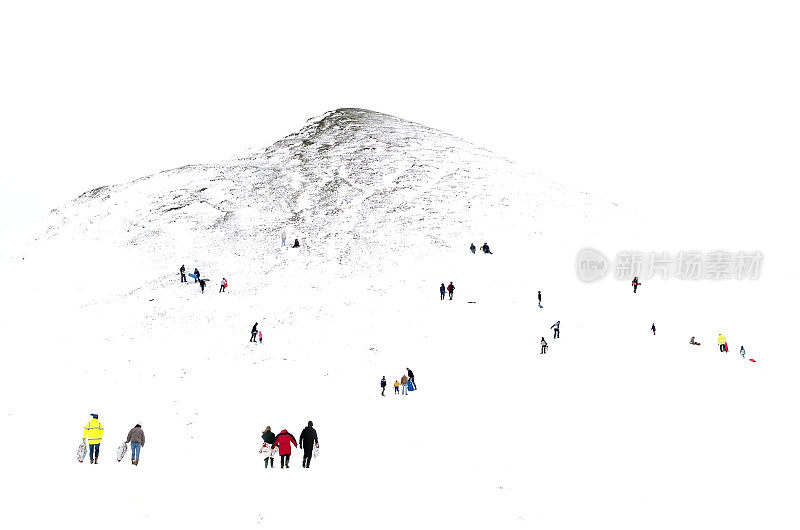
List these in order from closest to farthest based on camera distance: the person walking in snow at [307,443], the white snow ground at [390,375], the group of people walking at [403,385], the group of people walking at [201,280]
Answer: the white snow ground at [390,375] → the person walking in snow at [307,443] → the group of people walking at [403,385] → the group of people walking at [201,280]

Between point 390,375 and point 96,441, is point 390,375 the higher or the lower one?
the higher one

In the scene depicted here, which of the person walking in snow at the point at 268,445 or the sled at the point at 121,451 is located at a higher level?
the person walking in snow at the point at 268,445

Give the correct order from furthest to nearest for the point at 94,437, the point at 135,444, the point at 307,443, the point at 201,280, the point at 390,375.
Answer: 1. the point at 201,280
2. the point at 390,375
3. the point at 135,444
4. the point at 94,437
5. the point at 307,443

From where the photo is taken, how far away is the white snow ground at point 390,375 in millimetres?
12203

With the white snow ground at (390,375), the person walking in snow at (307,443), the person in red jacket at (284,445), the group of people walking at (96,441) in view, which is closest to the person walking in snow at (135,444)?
the group of people walking at (96,441)

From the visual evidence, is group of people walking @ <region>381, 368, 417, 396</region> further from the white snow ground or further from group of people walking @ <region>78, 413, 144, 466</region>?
group of people walking @ <region>78, 413, 144, 466</region>

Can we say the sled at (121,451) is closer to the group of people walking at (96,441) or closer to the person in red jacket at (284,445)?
A: the group of people walking at (96,441)

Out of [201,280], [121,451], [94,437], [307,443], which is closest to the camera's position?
[307,443]

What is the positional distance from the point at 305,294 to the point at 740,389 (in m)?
26.6

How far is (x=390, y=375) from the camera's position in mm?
22734

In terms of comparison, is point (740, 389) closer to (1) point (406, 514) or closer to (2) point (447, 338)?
(2) point (447, 338)

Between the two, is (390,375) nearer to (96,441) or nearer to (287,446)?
(287,446)

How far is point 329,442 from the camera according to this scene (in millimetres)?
16156

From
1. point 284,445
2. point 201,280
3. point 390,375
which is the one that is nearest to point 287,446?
point 284,445
